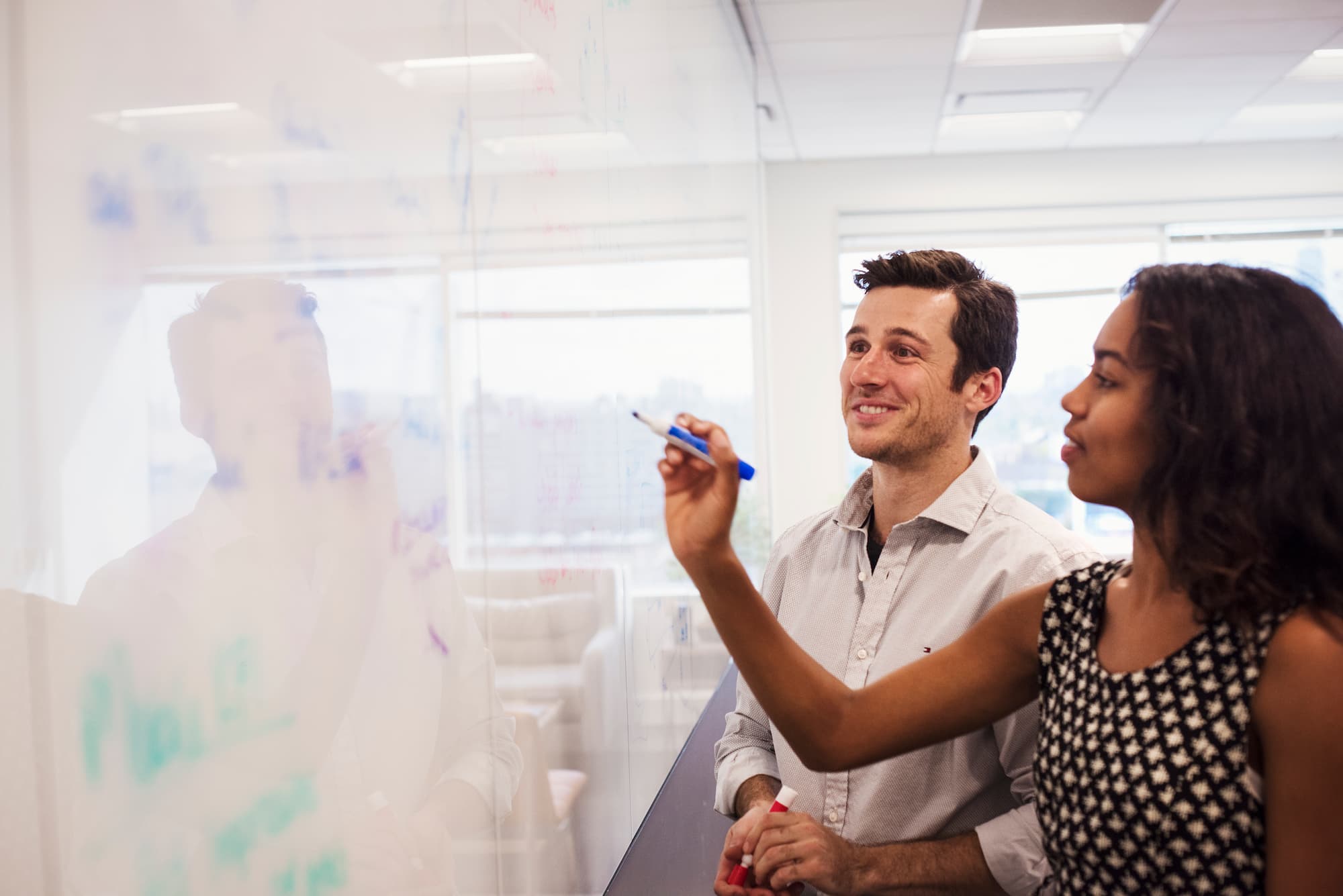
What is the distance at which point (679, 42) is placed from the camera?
6.95 ft

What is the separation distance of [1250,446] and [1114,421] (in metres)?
0.12

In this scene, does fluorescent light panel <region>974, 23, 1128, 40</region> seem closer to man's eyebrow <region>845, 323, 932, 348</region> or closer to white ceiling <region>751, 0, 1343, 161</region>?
white ceiling <region>751, 0, 1343, 161</region>

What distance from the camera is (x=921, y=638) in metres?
1.27

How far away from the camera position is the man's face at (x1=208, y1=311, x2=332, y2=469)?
0.53 meters

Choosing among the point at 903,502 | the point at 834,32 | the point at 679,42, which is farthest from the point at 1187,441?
the point at 834,32

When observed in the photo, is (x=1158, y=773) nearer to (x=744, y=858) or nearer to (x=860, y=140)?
(x=744, y=858)

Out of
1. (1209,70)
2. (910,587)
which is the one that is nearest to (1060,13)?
(1209,70)

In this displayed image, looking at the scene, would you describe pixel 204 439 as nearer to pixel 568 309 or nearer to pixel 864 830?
pixel 568 309

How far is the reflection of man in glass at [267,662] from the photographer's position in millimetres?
461

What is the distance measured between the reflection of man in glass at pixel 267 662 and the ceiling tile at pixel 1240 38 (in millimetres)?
3830

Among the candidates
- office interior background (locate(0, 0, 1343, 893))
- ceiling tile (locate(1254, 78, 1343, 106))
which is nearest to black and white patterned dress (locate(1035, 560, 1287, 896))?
office interior background (locate(0, 0, 1343, 893))

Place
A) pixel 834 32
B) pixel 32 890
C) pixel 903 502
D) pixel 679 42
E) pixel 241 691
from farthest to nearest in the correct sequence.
A: 1. pixel 834 32
2. pixel 679 42
3. pixel 903 502
4. pixel 241 691
5. pixel 32 890

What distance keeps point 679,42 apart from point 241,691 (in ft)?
6.11

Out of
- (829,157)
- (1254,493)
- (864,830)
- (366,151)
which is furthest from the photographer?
(829,157)
